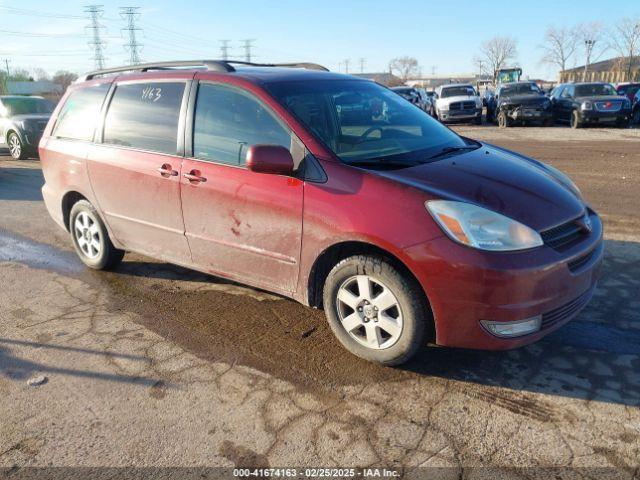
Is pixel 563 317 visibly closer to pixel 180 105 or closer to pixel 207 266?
pixel 207 266

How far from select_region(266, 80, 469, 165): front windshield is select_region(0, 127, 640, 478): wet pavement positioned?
4.34ft

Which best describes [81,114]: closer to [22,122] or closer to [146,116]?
[146,116]

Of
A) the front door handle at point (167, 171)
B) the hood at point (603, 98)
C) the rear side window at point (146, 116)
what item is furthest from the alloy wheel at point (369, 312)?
the hood at point (603, 98)

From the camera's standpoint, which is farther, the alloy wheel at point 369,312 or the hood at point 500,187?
the alloy wheel at point 369,312

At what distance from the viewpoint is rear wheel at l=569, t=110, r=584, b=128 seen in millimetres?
18672

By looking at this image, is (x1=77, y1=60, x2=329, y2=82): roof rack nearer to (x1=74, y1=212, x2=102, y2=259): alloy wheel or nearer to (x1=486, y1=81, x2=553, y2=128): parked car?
(x1=74, y1=212, x2=102, y2=259): alloy wheel

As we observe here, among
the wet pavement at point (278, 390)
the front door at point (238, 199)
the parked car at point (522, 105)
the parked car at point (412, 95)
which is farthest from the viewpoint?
the parked car at point (412, 95)

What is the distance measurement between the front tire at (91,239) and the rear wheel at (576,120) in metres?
17.9

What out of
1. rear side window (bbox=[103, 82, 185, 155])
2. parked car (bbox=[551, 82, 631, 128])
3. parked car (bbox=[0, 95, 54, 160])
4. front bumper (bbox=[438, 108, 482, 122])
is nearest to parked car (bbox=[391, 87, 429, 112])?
front bumper (bbox=[438, 108, 482, 122])

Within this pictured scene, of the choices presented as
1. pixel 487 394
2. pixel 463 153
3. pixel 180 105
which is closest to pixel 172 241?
pixel 180 105

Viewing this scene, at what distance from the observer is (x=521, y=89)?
21219 mm

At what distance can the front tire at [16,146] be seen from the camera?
1374cm

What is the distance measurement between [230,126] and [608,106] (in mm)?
18000

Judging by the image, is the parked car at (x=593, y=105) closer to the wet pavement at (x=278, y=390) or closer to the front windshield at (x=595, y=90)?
the front windshield at (x=595, y=90)
